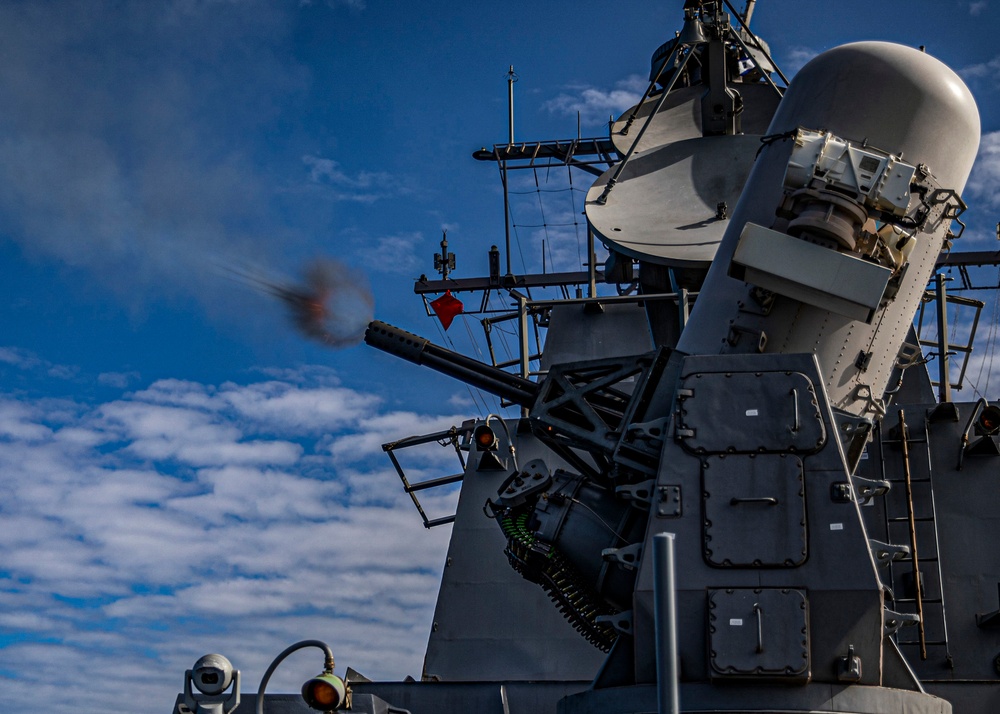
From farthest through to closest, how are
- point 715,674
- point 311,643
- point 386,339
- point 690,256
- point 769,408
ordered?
point 690,256
point 386,339
point 769,408
point 715,674
point 311,643

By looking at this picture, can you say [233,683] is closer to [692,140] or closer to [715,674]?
[715,674]

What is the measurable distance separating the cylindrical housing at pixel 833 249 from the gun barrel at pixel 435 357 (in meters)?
1.62

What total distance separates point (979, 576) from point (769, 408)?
11.5 ft

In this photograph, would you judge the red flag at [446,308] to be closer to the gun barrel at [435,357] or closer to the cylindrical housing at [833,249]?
the gun barrel at [435,357]

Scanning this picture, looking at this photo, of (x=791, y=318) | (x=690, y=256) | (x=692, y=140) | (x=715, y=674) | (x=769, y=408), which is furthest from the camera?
(x=692, y=140)

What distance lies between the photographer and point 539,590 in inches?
469

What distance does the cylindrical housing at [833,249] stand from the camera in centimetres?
837

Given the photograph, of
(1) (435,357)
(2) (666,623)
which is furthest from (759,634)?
(1) (435,357)

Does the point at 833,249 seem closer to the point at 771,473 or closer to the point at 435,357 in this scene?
the point at 771,473

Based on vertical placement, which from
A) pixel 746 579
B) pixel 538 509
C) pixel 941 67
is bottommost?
pixel 746 579

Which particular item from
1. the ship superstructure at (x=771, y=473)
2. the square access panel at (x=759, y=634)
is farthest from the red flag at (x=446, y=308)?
the square access panel at (x=759, y=634)

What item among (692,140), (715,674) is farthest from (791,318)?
(692,140)

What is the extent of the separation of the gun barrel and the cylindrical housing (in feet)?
5.31

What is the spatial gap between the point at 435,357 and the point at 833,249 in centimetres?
325
